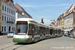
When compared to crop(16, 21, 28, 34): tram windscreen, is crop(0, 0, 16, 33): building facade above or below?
above

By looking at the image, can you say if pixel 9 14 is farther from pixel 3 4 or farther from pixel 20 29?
pixel 20 29

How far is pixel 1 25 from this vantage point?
48531 mm

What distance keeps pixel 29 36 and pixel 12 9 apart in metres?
45.5

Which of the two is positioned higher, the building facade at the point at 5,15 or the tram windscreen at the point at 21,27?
the building facade at the point at 5,15

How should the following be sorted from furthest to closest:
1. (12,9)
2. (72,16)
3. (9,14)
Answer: (72,16), (12,9), (9,14)

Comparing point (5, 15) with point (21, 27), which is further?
point (5, 15)

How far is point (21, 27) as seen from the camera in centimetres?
1658

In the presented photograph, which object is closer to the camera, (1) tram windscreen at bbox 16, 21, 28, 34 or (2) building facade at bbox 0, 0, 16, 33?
(1) tram windscreen at bbox 16, 21, 28, 34

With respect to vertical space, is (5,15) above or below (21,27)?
above

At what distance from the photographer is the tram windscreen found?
16.3 metres

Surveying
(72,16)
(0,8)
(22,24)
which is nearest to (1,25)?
(0,8)

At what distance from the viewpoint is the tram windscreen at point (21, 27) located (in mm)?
16334

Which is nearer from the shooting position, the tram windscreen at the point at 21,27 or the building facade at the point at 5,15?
the tram windscreen at the point at 21,27

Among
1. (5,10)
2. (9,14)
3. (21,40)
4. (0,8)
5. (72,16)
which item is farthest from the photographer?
(72,16)
